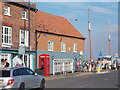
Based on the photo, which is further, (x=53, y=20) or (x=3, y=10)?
(x=53, y=20)

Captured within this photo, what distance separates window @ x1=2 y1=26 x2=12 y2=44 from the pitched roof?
5619 mm

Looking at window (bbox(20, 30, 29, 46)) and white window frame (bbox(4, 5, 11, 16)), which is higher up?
white window frame (bbox(4, 5, 11, 16))

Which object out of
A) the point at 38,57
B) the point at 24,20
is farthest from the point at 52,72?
the point at 24,20

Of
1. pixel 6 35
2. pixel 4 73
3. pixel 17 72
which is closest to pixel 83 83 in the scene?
pixel 17 72

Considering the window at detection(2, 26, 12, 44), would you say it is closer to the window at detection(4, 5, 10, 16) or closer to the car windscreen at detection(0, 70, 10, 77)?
the window at detection(4, 5, 10, 16)

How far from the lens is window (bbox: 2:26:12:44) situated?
27.2 metres

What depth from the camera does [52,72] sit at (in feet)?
114

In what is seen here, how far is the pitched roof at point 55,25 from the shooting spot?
3550 centimetres

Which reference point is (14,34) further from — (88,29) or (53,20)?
(88,29)

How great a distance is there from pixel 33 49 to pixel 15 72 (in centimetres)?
1681

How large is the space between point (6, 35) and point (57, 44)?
35.3 feet

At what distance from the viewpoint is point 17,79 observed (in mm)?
14469

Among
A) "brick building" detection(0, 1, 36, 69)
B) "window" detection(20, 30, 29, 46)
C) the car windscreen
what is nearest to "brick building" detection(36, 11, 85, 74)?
"brick building" detection(0, 1, 36, 69)

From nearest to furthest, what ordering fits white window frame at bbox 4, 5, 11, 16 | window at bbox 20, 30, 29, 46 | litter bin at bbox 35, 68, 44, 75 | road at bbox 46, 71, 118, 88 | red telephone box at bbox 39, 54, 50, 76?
road at bbox 46, 71, 118, 88, white window frame at bbox 4, 5, 11, 16, litter bin at bbox 35, 68, 44, 75, window at bbox 20, 30, 29, 46, red telephone box at bbox 39, 54, 50, 76
